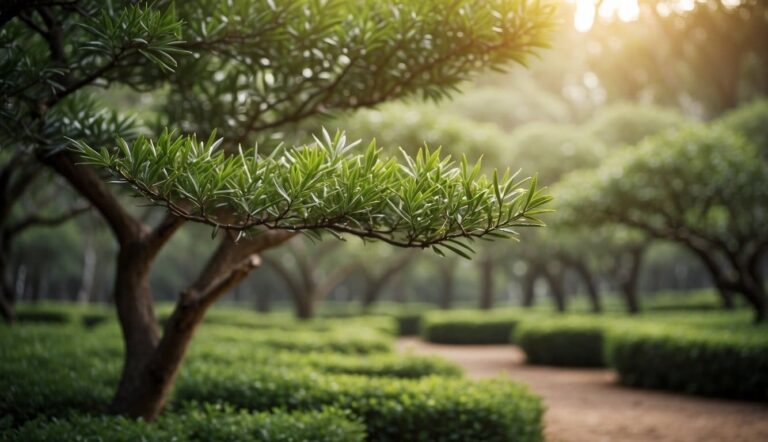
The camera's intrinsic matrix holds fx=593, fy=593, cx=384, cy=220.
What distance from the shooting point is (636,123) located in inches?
898

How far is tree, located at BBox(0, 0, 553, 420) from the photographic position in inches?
102

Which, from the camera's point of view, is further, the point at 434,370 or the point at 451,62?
the point at 434,370

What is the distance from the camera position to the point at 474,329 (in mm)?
22141

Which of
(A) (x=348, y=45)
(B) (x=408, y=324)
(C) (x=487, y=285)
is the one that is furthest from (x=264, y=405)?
(C) (x=487, y=285)

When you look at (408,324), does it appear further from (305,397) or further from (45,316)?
→ (305,397)

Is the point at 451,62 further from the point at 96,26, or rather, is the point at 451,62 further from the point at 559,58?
the point at 559,58

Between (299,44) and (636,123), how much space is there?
21.4m

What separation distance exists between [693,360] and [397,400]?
7241 millimetres


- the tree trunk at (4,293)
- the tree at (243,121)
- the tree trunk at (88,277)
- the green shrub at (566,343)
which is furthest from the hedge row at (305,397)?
the tree trunk at (88,277)

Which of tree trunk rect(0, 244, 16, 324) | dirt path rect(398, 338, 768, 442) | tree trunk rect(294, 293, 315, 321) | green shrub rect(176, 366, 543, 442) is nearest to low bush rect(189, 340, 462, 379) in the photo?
dirt path rect(398, 338, 768, 442)

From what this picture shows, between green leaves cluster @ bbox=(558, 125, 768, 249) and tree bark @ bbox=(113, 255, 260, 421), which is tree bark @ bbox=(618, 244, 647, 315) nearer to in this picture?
green leaves cluster @ bbox=(558, 125, 768, 249)

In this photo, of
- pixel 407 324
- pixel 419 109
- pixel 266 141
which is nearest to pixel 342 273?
pixel 407 324

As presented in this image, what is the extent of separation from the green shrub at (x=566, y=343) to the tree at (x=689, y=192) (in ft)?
10.4

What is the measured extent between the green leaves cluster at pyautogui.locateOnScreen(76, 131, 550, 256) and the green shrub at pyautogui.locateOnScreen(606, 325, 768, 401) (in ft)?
28.2
